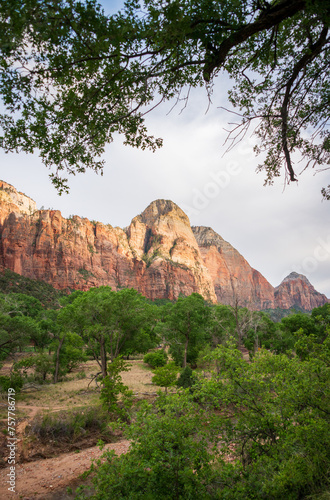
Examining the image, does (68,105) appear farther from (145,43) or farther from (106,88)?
(145,43)

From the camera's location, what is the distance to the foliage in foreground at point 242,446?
120 inches

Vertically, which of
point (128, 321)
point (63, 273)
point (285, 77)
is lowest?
point (128, 321)

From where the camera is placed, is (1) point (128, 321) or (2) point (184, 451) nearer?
(2) point (184, 451)

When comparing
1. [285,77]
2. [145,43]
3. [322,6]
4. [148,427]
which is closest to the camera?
[322,6]

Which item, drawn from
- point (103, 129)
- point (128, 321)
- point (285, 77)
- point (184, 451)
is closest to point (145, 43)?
point (103, 129)

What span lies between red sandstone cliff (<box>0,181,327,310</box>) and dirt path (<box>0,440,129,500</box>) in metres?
57.8

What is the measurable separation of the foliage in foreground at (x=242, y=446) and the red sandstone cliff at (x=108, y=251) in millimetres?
60399

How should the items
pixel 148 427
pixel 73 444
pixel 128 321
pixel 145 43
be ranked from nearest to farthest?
1. pixel 145 43
2. pixel 148 427
3. pixel 73 444
4. pixel 128 321

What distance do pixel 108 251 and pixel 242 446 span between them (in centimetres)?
11028

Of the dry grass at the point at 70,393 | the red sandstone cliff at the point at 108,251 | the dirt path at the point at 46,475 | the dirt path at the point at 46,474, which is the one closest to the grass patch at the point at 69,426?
the dirt path at the point at 46,474

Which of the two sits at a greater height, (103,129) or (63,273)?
(63,273)

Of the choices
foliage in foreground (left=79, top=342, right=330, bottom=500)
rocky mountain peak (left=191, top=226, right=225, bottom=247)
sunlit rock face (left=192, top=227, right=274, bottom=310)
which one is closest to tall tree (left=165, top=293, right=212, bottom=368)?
foliage in foreground (left=79, top=342, right=330, bottom=500)

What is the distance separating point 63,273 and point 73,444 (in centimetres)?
8731

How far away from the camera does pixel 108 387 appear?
1096 centimetres
